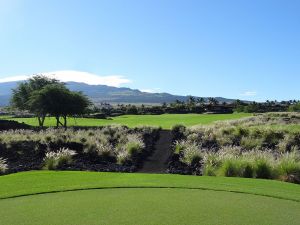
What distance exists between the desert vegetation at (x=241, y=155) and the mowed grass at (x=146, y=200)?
8.37ft

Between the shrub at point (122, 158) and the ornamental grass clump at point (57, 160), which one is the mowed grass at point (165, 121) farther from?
the ornamental grass clump at point (57, 160)

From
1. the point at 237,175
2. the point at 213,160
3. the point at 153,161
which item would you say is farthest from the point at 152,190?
the point at 153,161

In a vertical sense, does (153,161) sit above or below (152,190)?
below

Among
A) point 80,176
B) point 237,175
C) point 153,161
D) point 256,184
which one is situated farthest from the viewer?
point 153,161

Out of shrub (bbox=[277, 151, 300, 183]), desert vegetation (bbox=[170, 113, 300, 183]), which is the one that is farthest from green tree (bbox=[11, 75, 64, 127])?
shrub (bbox=[277, 151, 300, 183])

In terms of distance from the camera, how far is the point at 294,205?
8133 mm

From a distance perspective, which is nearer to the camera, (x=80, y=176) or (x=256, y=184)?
(x=256, y=184)

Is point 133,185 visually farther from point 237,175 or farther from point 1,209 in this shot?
point 237,175

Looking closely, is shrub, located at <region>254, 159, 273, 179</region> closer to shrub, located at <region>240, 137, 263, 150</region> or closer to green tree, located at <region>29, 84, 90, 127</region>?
shrub, located at <region>240, 137, 263, 150</region>

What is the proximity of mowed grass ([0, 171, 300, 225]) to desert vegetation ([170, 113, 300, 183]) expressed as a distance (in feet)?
8.37

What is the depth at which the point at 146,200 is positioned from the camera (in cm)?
840

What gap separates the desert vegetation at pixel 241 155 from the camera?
13719 mm

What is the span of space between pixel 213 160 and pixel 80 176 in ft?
18.1

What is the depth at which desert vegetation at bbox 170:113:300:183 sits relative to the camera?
1372 centimetres
